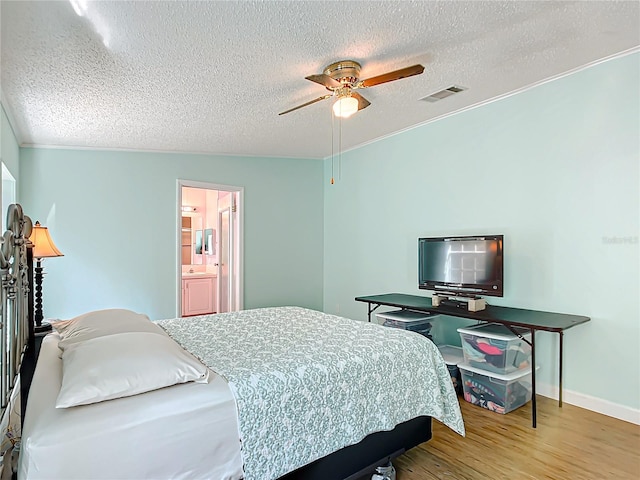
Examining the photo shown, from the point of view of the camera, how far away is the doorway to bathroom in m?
5.45

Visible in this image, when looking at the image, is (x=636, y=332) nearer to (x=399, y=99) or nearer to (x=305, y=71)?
(x=399, y=99)

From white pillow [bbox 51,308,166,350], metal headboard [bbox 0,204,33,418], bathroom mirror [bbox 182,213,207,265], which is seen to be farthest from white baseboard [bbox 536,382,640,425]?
bathroom mirror [bbox 182,213,207,265]

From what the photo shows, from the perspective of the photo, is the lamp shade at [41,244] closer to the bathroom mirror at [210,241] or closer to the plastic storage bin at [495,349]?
the plastic storage bin at [495,349]

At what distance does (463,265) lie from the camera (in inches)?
141

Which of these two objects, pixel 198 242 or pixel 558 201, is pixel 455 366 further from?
pixel 198 242

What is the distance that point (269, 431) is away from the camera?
5.32 ft

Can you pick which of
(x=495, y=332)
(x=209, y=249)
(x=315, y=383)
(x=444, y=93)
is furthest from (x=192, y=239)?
(x=315, y=383)

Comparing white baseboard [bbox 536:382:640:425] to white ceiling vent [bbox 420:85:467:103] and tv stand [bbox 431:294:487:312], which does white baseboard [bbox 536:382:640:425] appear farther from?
white ceiling vent [bbox 420:85:467:103]

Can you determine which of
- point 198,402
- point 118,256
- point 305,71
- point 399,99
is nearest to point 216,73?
point 305,71

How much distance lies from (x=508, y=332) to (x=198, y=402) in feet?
8.30

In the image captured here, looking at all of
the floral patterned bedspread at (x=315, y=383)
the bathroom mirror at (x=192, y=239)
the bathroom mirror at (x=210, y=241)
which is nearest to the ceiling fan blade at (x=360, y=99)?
the floral patterned bedspread at (x=315, y=383)

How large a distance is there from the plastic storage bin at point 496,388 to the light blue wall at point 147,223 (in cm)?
301

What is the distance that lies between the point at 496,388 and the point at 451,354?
2.09 ft

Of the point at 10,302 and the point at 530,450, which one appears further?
the point at 530,450
